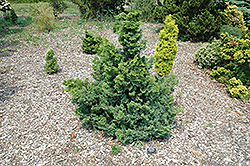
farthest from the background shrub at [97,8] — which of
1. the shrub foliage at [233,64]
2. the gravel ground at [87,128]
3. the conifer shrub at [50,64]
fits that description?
the shrub foliage at [233,64]

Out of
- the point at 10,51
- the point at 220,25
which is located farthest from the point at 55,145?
the point at 220,25

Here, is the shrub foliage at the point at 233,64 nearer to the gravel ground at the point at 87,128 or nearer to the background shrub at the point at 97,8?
the gravel ground at the point at 87,128

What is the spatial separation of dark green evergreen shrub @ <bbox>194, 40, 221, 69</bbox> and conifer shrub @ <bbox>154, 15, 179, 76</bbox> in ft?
4.61

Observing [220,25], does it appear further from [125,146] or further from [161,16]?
[125,146]

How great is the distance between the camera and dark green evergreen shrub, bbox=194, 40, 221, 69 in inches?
250

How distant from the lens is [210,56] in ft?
21.2

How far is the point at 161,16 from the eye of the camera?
29.4 feet

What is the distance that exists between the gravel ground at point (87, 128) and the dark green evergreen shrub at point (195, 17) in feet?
8.07

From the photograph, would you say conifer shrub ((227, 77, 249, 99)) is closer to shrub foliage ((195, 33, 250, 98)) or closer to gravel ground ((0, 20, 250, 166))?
shrub foliage ((195, 33, 250, 98))

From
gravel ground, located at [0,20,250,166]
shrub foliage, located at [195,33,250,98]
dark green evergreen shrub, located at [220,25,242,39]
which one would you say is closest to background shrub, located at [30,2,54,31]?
gravel ground, located at [0,20,250,166]

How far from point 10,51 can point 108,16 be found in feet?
18.9

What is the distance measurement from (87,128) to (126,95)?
120 cm

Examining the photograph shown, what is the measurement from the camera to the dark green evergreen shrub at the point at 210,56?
635 cm

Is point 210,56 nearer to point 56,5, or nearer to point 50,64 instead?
point 50,64
